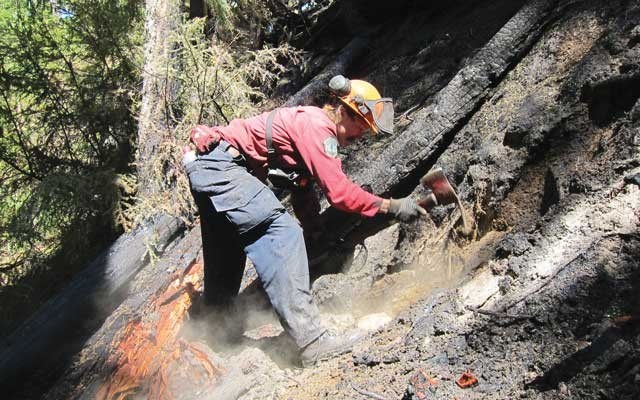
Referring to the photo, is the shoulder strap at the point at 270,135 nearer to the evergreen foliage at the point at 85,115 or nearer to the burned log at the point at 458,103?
the burned log at the point at 458,103

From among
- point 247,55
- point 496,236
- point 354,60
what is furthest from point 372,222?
point 247,55

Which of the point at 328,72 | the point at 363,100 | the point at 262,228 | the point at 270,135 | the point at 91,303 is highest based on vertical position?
the point at 270,135

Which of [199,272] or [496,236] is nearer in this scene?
[496,236]

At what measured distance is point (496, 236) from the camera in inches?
138

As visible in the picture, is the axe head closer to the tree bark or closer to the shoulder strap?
the shoulder strap

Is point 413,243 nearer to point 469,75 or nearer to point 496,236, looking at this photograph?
point 496,236

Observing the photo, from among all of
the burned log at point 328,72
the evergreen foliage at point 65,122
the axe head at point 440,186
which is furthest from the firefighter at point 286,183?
the evergreen foliage at point 65,122

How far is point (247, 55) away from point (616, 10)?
15.3ft

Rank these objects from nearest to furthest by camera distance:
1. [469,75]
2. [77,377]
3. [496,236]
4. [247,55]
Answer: [496,236], [469,75], [77,377], [247,55]

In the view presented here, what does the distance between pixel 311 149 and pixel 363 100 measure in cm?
49

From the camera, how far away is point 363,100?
3.72 meters

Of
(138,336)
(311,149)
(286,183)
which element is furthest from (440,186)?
(138,336)

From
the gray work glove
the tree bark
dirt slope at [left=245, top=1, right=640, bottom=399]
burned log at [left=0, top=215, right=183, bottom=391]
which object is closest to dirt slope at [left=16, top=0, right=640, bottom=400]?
dirt slope at [left=245, top=1, right=640, bottom=399]

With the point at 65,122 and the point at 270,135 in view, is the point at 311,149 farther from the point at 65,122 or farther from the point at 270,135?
the point at 65,122
